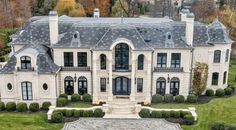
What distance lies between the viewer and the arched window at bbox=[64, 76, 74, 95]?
136 feet

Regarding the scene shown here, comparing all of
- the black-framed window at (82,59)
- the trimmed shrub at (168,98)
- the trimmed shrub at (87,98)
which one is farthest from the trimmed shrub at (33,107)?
the trimmed shrub at (168,98)

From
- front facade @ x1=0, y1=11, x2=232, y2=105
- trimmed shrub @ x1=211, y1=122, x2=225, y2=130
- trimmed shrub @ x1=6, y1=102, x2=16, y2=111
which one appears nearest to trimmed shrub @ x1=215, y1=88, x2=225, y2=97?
front facade @ x1=0, y1=11, x2=232, y2=105

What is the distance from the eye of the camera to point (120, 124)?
36.2 meters

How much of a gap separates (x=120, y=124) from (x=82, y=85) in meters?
7.85

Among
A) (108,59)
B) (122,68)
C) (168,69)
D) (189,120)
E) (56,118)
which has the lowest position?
(189,120)

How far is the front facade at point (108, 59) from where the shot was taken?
39531 millimetres

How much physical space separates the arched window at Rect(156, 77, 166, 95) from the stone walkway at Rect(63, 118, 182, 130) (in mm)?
5172

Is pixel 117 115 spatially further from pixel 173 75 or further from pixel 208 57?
pixel 208 57

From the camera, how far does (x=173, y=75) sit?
41031 millimetres

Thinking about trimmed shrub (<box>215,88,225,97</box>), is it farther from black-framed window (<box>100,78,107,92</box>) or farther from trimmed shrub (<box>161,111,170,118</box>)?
black-framed window (<box>100,78,107,92</box>)

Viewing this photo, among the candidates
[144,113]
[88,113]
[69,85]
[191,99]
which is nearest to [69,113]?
[88,113]

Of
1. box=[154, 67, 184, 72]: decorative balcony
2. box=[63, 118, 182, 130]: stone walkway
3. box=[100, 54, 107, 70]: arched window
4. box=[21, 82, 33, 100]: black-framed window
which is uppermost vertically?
box=[100, 54, 107, 70]: arched window

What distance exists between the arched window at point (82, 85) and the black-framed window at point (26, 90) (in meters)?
5.55

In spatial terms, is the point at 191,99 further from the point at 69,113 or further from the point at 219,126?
the point at 69,113
